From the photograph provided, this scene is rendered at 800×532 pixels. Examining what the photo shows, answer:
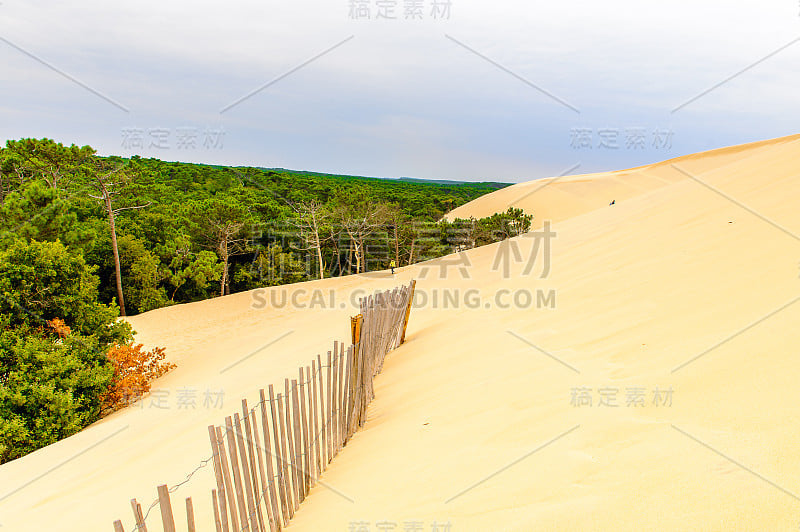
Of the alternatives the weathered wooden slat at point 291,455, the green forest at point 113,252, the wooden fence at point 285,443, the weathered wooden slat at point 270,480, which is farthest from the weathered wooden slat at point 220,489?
the green forest at point 113,252

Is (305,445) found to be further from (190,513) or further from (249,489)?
(190,513)

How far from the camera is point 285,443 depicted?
2.86m

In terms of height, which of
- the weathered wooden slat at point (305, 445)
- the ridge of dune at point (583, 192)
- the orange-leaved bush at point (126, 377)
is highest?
the ridge of dune at point (583, 192)

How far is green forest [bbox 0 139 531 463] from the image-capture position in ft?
28.8

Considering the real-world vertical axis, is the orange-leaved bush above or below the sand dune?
below

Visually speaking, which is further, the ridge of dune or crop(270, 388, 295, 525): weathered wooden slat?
the ridge of dune

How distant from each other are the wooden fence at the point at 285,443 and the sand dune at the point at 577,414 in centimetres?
18

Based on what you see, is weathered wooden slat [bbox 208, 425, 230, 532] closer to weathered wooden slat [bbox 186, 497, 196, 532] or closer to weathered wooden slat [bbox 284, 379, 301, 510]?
weathered wooden slat [bbox 186, 497, 196, 532]

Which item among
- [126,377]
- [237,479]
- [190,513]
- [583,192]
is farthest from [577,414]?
[583,192]

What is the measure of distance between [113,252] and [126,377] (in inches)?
563

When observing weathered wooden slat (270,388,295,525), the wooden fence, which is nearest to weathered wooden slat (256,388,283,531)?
the wooden fence

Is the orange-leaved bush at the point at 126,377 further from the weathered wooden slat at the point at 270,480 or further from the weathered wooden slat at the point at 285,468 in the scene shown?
the weathered wooden slat at the point at 270,480

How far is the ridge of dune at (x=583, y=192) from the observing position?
125ft

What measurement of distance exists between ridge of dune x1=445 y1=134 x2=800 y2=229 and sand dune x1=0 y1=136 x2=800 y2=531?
100 ft
